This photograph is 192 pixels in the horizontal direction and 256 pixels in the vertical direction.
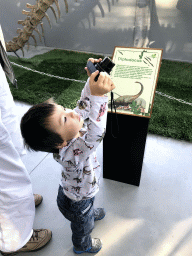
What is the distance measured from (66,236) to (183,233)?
0.78 metres

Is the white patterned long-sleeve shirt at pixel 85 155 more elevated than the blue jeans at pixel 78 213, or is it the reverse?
the white patterned long-sleeve shirt at pixel 85 155

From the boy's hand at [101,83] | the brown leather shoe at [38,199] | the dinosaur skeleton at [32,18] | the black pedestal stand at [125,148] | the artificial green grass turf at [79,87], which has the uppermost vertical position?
the boy's hand at [101,83]

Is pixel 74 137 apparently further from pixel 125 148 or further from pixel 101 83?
pixel 125 148

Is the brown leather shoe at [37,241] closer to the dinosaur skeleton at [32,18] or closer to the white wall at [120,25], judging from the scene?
the dinosaur skeleton at [32,18]

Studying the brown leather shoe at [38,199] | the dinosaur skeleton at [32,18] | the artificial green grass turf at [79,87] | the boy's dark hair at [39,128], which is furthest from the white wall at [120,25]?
the boy's dark hair at [39,128]

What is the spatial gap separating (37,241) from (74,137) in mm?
846

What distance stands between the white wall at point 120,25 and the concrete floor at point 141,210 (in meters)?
2.73

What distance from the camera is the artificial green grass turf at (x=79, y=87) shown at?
236 cm

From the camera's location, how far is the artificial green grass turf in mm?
2363

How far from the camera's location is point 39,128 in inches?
31.6

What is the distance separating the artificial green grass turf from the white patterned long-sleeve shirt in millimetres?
1410

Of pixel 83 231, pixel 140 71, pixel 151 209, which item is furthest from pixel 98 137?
pixel 151 209

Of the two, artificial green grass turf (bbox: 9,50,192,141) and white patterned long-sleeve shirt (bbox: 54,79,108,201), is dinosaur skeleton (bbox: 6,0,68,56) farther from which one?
→ white patterned long-sleeve shirt (bbox: 54,79,108,201)

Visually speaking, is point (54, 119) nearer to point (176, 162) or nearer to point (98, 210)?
point (98, 210)
